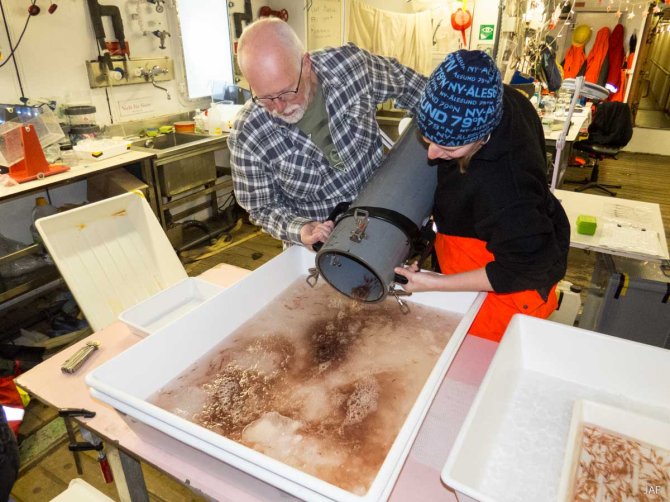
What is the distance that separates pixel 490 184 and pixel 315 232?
61 centimetres

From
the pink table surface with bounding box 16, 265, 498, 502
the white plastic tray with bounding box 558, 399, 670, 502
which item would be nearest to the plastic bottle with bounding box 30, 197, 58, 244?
the pink table surface with bounding box 16, 265, 498, 502

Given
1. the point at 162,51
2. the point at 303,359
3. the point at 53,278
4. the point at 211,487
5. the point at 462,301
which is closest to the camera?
the point at 211,487

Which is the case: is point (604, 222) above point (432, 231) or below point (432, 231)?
below

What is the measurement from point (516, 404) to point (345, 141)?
1.05 m

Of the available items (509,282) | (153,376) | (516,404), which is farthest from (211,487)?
(509,282)

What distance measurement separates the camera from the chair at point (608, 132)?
17.1 feet

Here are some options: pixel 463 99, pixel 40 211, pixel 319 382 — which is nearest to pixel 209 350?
pixel 319 382

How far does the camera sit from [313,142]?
1684 millimetres

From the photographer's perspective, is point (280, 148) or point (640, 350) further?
point (280, 148)

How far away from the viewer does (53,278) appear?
2.77 meters

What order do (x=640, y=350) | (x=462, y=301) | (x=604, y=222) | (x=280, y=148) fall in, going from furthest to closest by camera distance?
(x=604, y=222) < (x=280, y=148) < (x=462, y=301) < (x=640, y=350)

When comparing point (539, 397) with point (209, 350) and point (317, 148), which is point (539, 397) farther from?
point (317, 148)

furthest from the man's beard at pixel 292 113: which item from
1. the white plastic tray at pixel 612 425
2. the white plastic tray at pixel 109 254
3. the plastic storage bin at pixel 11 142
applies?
the plastic storage bin at pixel 11 142

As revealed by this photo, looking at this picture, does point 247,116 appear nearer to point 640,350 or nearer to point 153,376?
point 153,376
